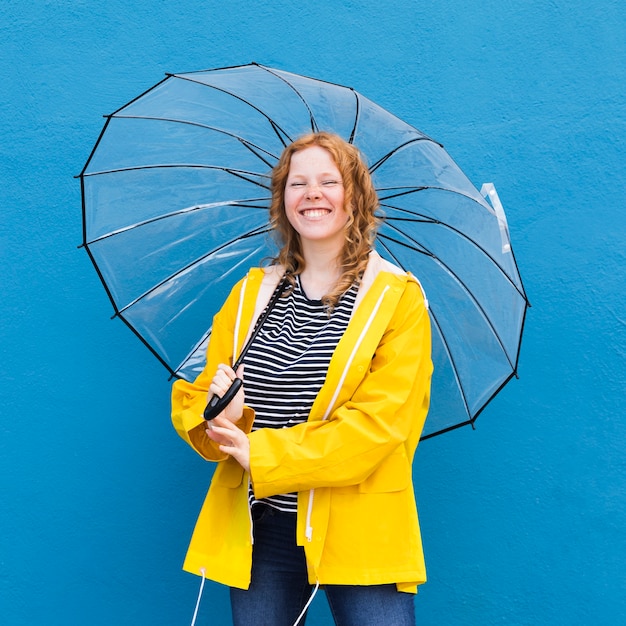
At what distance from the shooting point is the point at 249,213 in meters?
2.23

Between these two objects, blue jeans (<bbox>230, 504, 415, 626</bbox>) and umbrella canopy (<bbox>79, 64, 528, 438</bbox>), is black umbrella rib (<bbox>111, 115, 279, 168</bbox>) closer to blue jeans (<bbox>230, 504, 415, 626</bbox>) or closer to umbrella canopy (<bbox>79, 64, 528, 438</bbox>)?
umbrella canopy (<bbox>79, 64, 528, 438</bbox>)

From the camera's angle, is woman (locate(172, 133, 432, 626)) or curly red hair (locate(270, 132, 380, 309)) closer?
woman (locate(172, 133, 432, 626))

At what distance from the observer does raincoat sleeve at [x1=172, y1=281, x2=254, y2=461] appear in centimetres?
190

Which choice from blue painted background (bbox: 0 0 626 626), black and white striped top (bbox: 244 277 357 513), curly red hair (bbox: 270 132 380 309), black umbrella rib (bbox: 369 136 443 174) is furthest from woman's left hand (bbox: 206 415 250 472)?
blue painted background (bbox: 0 0 626 626)

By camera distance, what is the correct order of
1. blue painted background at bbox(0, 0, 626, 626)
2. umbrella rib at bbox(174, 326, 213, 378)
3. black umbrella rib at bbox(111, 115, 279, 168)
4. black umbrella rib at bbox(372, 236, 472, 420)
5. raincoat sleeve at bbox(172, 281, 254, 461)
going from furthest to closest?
blue painted background at bbox(0, 0, 626, 626), umbrella rib at bbox(174, 326, 213, 378), black umbrella rib at bbox(372, 236, 472, 420), black umbrella rib at bbox(111, 115, 279, 168), raincoat sleeve at bbox(172, 281, 254, 461)

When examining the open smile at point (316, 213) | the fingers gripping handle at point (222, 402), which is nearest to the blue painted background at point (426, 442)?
the open smile at point (316, 213)

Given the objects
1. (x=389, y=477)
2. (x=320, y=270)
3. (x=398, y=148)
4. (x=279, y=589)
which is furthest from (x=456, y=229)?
(x=279, y=589)

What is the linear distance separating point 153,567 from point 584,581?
1540 mm

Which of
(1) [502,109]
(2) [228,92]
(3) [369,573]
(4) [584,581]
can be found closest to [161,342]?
(2) [228,92]

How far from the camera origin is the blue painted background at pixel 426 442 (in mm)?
2711

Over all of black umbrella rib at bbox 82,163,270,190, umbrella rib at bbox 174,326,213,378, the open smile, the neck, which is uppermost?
black umbrella rib at bbox 82,163,270,190

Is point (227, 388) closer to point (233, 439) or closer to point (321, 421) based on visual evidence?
point (233, 439)

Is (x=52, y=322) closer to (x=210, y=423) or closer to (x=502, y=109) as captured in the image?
(x=210, y=423)

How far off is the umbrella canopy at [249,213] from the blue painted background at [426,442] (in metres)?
0.65
